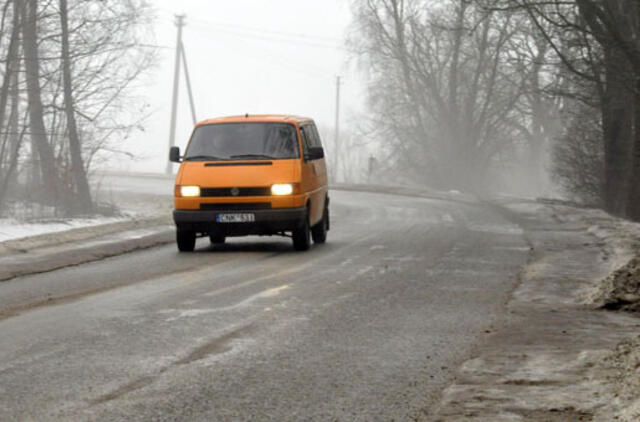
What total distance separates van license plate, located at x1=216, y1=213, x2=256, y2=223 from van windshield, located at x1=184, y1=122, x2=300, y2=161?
112 cm

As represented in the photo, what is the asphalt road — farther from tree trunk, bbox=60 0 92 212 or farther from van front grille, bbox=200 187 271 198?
tree trunk, bbox=60 0 92 212

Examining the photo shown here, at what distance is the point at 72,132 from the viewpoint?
74.1 ft

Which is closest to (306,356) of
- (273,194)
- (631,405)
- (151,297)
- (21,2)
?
(631,405)

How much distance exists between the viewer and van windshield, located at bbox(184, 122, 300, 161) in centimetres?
1555

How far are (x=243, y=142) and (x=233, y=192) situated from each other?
118cm

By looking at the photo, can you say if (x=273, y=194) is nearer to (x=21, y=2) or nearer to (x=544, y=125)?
(x=21, y=2)

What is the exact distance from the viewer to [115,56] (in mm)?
22859

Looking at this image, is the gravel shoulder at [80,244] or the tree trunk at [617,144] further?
the tree trunk at [617,144]

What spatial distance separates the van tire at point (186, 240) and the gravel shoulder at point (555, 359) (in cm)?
522

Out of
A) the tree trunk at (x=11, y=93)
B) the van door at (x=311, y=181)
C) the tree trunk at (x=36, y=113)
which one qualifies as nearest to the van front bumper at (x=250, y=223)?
the van door at (x=311, y=181)

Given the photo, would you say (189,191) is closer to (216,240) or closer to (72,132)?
(216,240)

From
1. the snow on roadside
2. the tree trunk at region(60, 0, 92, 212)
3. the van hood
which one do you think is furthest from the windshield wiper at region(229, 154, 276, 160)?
the tree trunk at region(60, 0, 92, 212)

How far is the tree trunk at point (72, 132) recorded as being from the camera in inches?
877

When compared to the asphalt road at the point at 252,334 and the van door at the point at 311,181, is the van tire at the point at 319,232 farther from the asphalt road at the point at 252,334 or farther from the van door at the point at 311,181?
the asphalt road at the point at 252,334
